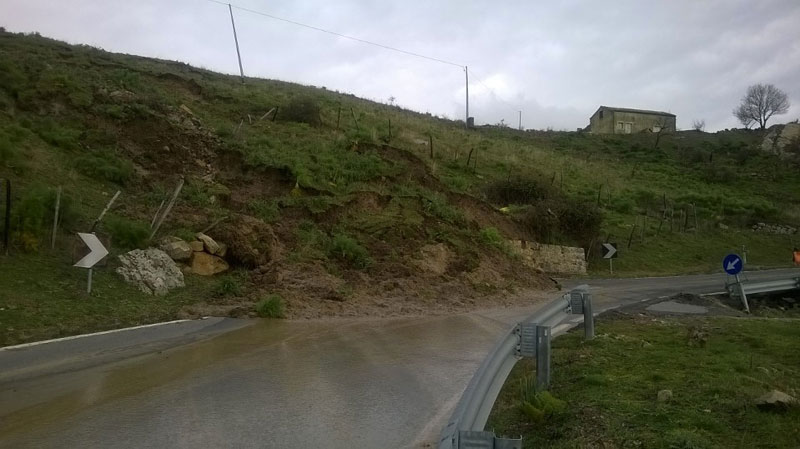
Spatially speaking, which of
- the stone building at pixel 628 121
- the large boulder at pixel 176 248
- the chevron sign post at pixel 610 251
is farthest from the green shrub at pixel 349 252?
the stone building at pixel 628 121

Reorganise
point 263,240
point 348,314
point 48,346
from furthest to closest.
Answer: point 263,240 → point 348,314 → point 48,346

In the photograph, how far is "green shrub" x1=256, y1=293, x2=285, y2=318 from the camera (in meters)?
14.3

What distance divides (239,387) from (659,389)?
4.81 meters

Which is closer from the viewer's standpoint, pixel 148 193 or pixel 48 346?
pixel 48 346

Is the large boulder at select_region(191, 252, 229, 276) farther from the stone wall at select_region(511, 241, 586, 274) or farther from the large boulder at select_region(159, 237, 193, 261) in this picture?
the stone wall at select_region(511, 241, 586, 274)

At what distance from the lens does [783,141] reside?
7250cm

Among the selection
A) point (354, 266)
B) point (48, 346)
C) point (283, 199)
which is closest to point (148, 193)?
point (283, 199)

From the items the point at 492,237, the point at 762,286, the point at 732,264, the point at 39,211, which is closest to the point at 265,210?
the point at 39,211

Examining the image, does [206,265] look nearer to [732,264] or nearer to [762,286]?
[732,264]

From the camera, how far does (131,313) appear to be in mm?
13344

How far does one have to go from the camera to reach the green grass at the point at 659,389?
16.4 feet

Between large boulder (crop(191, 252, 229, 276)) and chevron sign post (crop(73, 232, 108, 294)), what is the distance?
343 cm

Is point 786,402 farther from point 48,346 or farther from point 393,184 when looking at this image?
point 393,184

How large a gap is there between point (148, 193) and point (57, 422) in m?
16.3
